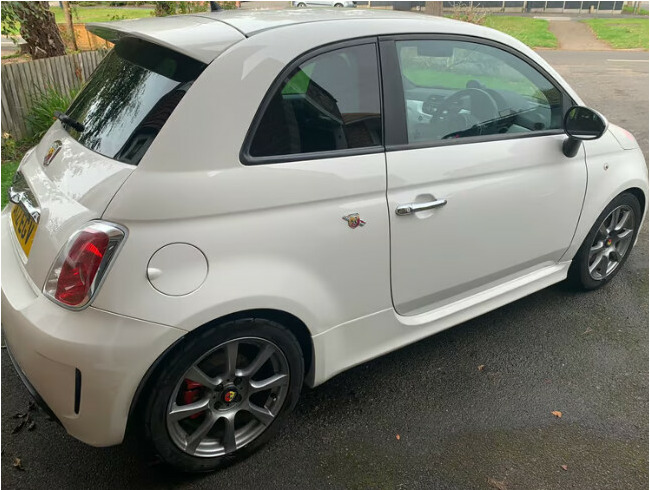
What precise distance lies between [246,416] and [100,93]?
60.5 inches

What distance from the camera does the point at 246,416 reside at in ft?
7.55

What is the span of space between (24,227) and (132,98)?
2.26 ft

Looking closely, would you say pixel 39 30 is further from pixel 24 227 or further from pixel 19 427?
pixel 19 427

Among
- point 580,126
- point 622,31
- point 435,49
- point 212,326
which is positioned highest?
point 435,49

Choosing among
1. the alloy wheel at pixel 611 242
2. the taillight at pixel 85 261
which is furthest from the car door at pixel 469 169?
the taillight at pixel 85 261

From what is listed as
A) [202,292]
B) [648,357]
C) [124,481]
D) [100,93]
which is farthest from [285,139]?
[648,357]

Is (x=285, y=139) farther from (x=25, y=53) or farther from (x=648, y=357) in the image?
(x=25, y=53)

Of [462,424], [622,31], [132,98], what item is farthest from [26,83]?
[622,31]

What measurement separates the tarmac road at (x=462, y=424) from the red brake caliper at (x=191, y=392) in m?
0.36

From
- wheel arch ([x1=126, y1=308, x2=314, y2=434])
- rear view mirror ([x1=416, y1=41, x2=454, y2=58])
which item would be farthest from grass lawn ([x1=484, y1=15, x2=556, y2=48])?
wheel arch ([x1=126, y1=308, x2=314, y2=434])

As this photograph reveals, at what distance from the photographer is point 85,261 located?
1.78 meters

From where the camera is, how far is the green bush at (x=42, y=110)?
602 centimetres

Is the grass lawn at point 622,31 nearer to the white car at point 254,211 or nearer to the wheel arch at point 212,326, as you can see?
the white car at point 254,211

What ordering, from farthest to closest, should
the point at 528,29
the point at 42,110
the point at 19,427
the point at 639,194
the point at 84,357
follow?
the point at 528,29 < the point at 42,110 < the point at 639,194 < the point at 19,427 < the point at 84,357
